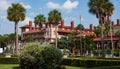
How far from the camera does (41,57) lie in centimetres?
3406

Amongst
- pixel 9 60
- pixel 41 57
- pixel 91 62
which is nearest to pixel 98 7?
pixel 9 60

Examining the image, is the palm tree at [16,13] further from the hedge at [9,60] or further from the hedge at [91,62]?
the hedge at [91,62]

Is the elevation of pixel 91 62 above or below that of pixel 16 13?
below

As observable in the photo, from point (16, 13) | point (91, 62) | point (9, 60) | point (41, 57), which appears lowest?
point (9, 60)

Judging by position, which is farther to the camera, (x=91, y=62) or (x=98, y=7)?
(x=98, y=7)

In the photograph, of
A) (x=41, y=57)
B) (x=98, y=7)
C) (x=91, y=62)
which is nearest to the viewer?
(x=41, y=57)

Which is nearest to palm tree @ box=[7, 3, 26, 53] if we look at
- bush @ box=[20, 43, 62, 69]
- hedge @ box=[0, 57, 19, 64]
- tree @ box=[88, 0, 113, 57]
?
tree @ box=[88, 0, 113, 57]

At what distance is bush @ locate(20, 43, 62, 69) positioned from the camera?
34.2 metres

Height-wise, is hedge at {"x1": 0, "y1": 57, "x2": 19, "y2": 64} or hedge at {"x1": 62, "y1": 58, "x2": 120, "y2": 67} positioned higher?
hedge at {"x1": 62, "y1": 58, "x2": 120, "y2": 67}

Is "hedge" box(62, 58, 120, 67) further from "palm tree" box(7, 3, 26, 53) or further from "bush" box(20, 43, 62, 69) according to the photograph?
"palm tree" box(7, 3, 26, 53)

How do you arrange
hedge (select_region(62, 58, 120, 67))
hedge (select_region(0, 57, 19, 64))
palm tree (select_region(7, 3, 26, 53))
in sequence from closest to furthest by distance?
1. hedge (select_region(62, 58, 120, 67))
2. hedge (select_region(0, 57, 19, 64))
3. palm tree (select_region(7, 3, 26, 53))

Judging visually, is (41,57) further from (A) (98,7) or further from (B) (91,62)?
(A) (98,7)

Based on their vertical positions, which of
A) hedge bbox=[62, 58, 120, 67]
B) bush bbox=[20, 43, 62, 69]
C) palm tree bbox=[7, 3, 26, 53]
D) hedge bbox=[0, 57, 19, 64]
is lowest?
hedge bbox=[0, 57, 19, 64]

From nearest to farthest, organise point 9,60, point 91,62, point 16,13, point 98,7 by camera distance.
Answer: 1. point 91,62
2. point 9,60
3. point 98,7
4. point 16,13
